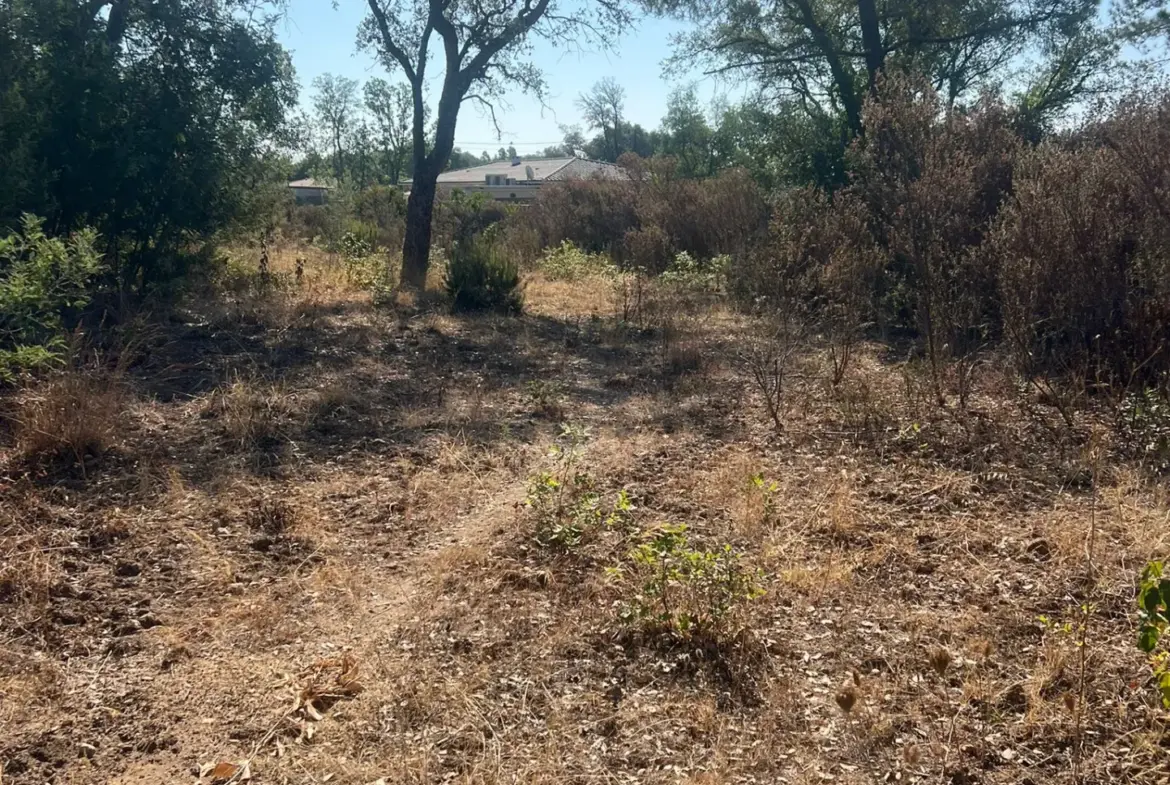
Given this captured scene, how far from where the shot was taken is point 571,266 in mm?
13211

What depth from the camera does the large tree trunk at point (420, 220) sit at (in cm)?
1166

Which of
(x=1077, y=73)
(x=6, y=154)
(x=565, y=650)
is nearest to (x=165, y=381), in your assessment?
(x=6, y=154)

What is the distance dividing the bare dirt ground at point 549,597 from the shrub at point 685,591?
7cm

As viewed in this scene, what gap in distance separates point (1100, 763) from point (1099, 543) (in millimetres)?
1524

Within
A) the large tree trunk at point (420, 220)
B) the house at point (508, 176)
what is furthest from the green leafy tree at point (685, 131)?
the large tree trunk at point (420, 220)

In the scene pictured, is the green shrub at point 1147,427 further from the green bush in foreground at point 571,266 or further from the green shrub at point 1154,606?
the green bush in foreground at point 571,266

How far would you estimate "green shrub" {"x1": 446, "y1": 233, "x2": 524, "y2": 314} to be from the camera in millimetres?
10039

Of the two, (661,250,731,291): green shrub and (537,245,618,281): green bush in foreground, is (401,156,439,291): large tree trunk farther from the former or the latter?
(661,250,731,291): green shrub

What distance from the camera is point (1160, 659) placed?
7.61 feet

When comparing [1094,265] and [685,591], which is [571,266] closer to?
[1094,265]

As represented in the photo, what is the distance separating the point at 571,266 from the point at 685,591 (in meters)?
10.3

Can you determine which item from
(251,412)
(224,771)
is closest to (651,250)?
(251,412)

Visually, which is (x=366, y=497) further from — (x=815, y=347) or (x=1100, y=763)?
(x=815, y=347)

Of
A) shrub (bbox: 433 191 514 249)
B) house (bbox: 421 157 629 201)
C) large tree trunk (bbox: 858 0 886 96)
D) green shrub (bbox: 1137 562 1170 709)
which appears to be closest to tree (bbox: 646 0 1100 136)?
large tree trunk (bbox: 858 0 886 96)
